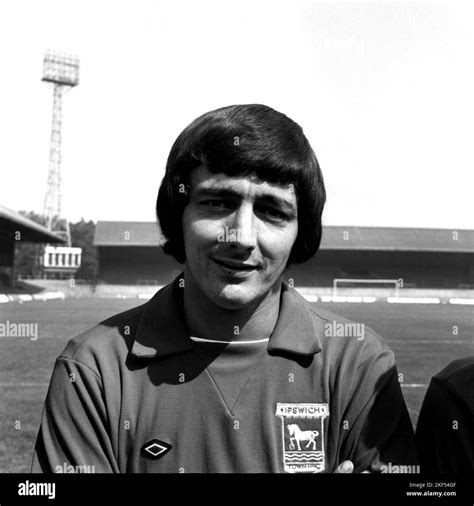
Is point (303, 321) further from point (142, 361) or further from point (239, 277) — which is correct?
point (142, 361)

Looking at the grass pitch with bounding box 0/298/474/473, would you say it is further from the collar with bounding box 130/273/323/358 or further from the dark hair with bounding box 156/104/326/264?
the dark hair with bounding box 156/104/326/264

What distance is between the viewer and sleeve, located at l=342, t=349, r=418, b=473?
1.29 m

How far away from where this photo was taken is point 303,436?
1336 millimetres

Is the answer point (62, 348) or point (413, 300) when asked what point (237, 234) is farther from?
point (413, 300)

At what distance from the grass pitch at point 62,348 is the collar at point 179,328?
220 cm

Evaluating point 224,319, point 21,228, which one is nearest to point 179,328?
point 224,319

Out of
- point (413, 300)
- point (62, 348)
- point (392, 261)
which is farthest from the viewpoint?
point (413, 300)

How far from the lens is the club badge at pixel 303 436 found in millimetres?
1326

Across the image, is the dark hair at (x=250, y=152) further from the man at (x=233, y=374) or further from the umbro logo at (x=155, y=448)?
the umbro logo at (x=155, y=448)

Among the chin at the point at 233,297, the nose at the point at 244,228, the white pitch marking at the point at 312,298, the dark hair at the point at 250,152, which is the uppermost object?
the dark hair at the point at 250,152

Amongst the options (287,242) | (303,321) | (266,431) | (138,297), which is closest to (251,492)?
(266,431)

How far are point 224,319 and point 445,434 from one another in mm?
546

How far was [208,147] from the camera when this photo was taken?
1.32 m

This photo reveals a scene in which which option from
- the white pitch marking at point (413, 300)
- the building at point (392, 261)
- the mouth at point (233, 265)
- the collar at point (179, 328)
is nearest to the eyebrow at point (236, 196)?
the mouth at point (233, 265)
